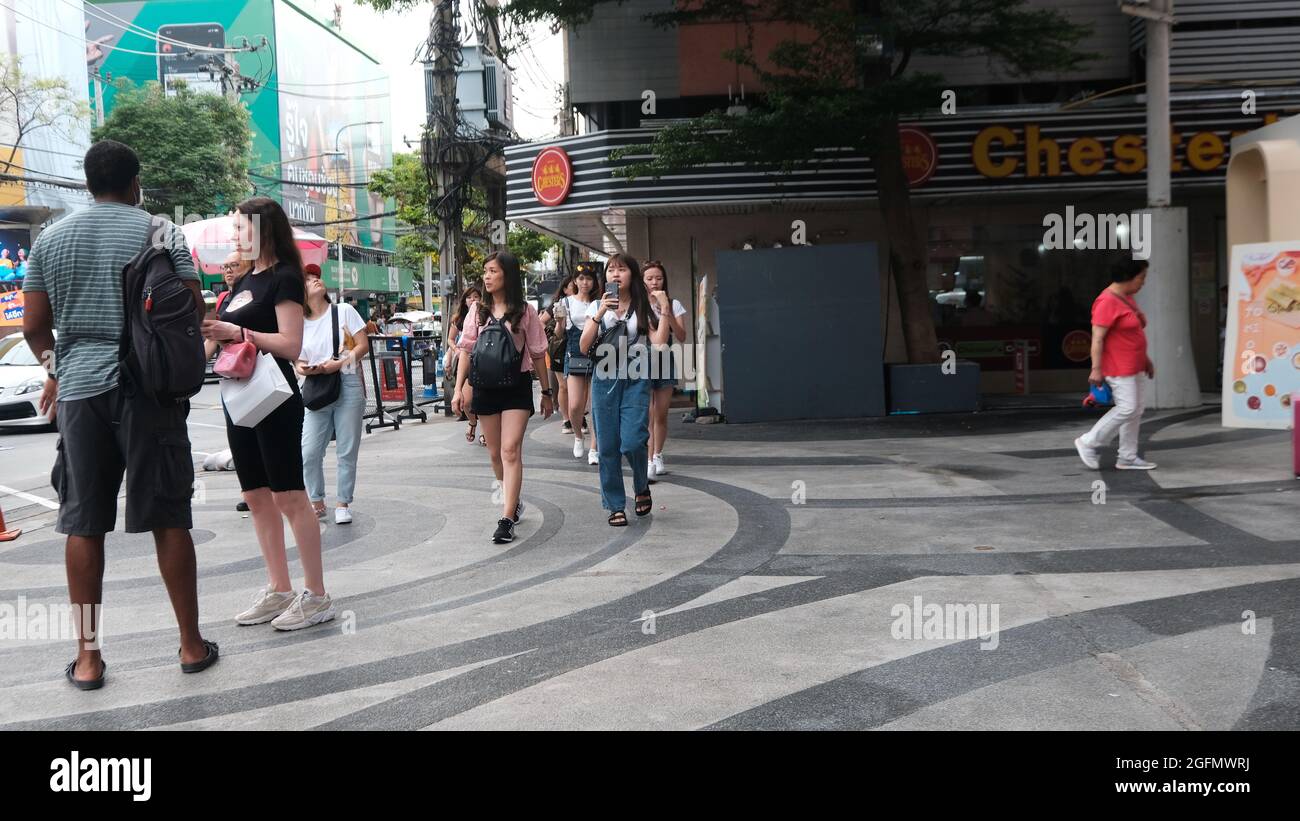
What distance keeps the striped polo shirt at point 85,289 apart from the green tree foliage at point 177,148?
4512 centimetres

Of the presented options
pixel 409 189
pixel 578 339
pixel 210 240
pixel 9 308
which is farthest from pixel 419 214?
pixel 578 339

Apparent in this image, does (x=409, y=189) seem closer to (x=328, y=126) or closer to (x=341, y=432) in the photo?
(x=341, y=432)

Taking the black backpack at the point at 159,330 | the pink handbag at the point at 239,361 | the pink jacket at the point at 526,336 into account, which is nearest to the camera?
the black backpack at the point at 159,330

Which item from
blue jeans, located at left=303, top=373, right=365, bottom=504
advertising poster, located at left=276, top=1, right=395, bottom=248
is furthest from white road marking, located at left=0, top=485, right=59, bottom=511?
advertising poster, located at left=276, top=1, right=395, bottom=248

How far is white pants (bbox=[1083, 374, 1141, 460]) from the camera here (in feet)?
31.9

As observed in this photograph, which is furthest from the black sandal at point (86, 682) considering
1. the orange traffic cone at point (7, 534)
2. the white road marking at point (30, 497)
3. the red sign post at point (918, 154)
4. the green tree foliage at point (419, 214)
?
the green tree foliage at point (419, 214)

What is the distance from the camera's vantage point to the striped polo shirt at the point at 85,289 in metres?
4.72

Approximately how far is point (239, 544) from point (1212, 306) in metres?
15.8

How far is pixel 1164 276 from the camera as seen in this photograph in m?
14.4

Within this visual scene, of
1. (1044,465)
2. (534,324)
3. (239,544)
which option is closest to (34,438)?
(239,544)

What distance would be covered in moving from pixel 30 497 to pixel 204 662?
7.42 meters

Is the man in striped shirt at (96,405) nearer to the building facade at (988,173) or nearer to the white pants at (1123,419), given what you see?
the white pants at (1123,419)

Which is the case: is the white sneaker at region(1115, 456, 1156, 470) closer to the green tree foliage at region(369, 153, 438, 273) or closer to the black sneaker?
the black sneaker
